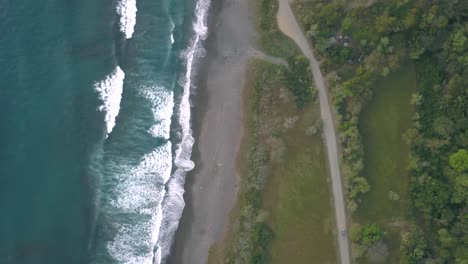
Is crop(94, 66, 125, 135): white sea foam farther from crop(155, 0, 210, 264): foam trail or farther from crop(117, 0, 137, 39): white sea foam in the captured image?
crop(155, 0, 210, 264): foam trail

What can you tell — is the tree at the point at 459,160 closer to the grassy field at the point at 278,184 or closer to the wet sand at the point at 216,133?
the grassy field at the point at 278,184

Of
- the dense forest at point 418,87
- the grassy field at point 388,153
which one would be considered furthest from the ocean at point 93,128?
the grassy field at point 388,153

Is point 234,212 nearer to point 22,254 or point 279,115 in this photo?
point 279,115

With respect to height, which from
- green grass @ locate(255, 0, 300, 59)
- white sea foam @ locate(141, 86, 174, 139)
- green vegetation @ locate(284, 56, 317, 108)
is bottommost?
white sea foam @ locate(141, 86, 174, 139)

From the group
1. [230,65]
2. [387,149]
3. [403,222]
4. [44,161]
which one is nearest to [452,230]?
[403,222]

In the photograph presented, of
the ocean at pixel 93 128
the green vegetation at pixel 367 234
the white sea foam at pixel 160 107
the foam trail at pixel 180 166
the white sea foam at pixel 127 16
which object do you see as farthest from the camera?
the white sea foam at pixel 127 16

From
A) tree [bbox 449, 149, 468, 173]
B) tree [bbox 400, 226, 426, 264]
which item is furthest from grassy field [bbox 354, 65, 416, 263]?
tree [bbox 449, 149, 468, 173]
